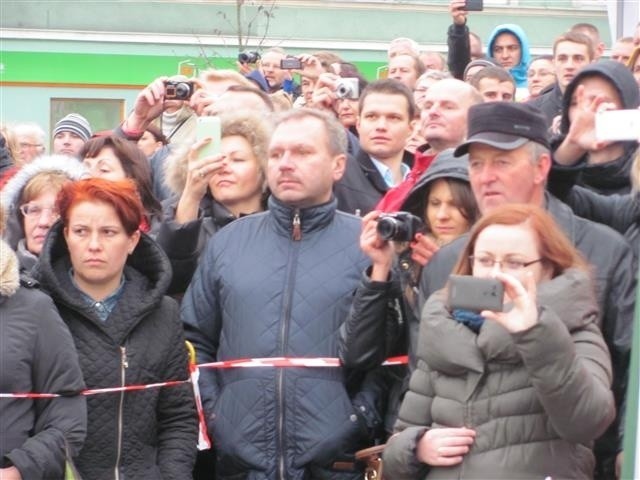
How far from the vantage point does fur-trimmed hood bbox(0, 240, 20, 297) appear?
5.64 meters

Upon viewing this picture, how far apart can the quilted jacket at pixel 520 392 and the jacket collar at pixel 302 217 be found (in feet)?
4.28

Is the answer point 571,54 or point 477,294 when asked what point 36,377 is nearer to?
point 477,294

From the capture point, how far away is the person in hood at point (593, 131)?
20.0 feet

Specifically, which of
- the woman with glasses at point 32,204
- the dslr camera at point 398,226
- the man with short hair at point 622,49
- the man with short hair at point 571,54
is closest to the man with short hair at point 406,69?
the man with short hair at point 571,54

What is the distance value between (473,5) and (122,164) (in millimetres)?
4025

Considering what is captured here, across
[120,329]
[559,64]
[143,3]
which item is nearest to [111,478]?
[120,329]

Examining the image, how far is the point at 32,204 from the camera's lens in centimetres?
699

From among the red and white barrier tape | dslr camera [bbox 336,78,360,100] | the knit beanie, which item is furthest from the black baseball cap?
the knit beanie

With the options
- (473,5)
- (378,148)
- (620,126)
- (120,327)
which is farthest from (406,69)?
(620,126)

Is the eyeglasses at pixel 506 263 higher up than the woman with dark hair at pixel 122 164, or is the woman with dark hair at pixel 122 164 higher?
the woman with dark hair at pixel 122 164

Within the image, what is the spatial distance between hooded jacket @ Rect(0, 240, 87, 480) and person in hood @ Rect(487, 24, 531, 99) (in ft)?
23.2

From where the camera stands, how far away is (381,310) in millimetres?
6070

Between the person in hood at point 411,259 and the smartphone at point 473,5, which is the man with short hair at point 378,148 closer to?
the person in hood at point 411,259

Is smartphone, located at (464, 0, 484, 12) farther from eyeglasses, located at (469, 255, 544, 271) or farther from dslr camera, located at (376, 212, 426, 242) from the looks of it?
eyeglasses, located at (469, 255, 544, 271)
